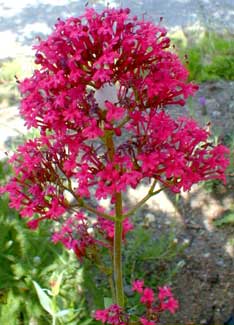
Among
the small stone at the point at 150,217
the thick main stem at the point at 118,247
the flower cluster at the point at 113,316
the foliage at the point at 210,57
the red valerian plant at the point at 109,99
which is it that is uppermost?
the foliage at the point at 210,57

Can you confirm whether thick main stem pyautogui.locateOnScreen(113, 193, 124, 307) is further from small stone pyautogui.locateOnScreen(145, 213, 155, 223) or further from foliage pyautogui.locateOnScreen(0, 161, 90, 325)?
small stone pyautogui.locateOnScreen(145, 213, 155, 223)

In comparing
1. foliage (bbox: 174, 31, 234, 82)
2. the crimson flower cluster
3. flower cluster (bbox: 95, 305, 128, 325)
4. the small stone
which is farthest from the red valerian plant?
foliage (bbox: 174, 31, 234, 82)

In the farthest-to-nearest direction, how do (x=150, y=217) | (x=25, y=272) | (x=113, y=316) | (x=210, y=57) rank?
(x=210, y=57)
(x=150, y=217)
(x=25, y=272)
(x=113, y=316)

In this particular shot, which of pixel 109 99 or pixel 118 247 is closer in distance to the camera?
pixel 109 99

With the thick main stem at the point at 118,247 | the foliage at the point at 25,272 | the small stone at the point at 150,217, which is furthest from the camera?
→ the small stone at the point at 150,217

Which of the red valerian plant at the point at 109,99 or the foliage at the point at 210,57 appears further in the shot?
the foliage at the point at 210,57

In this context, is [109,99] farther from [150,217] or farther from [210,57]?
[210,57]

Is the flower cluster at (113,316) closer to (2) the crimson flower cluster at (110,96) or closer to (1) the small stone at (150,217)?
(2) the crimson flower cluster at (110,96)

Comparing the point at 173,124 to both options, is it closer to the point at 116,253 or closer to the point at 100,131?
the point at 100,131

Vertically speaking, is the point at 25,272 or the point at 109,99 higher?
the point at 109,99

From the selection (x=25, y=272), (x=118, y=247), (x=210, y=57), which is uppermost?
(x=210, y=57)

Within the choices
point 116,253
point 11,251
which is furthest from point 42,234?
point 116,253

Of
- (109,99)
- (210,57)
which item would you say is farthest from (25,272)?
(210,57)

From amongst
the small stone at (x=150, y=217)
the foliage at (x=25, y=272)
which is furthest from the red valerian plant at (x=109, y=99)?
the small stone at (x=150, y=217)
